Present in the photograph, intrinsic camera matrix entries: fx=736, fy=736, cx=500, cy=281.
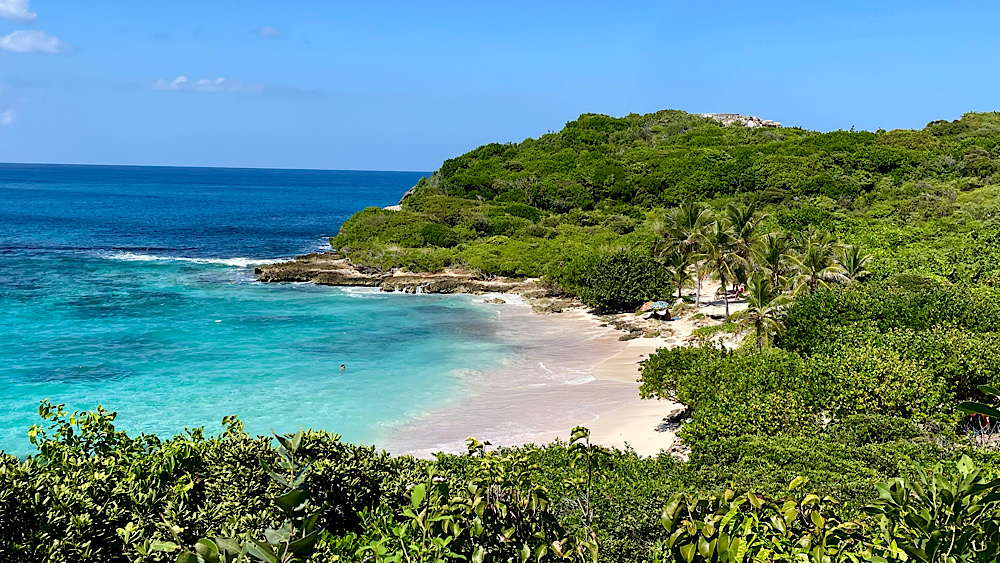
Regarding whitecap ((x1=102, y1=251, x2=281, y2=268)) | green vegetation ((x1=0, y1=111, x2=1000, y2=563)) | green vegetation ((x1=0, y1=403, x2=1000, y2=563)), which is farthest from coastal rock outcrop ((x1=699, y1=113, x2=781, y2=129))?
green vegetation ((x1=0, y1=403, x2=1000, y2=563))

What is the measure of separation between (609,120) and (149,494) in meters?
91.0

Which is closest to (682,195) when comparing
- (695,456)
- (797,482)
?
(695,456)

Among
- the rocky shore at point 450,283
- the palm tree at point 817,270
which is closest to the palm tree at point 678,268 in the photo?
the rocky shore at point 450,283

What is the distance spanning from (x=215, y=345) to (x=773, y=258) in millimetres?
24240

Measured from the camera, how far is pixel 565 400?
2380 cm

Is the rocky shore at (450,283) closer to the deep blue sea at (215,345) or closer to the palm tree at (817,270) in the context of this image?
the deep blue sea at (215,345)

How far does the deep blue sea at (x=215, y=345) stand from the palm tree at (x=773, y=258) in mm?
11653

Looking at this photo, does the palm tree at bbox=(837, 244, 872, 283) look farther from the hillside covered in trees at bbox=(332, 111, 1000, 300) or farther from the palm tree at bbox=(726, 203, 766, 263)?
the palm tree at bbox=(726, 203, 766, 263)

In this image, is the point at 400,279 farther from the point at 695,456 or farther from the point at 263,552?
the point at 263,552

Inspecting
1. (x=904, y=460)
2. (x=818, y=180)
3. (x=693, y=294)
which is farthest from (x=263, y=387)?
(x=818, y=180)

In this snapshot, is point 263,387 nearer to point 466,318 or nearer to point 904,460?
point 466,318

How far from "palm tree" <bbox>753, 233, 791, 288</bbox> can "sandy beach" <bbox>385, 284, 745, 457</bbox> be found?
129 inches

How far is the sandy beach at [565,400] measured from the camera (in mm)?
20453

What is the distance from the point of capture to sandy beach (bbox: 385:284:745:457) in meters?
20.5
